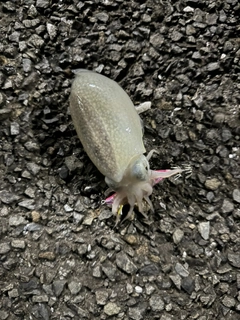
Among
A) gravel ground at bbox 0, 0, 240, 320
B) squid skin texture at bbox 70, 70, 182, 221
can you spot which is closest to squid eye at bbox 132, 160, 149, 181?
squid skin texture at bbox 70, 70, 182, 221

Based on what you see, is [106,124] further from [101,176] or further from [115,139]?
[101,176]

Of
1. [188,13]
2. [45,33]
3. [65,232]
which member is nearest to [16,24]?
[45,33]

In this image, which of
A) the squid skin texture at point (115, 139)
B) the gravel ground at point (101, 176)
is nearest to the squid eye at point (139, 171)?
the squid skin texture at point (115, 139)

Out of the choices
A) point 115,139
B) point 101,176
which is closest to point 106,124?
point 115,139

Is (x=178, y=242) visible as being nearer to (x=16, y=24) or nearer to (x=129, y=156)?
(x=129, y=156)

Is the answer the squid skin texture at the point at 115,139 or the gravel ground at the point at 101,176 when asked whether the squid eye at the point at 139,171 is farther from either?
the gravel ground at the point at 101,176

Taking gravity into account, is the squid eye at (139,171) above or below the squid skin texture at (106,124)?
below
